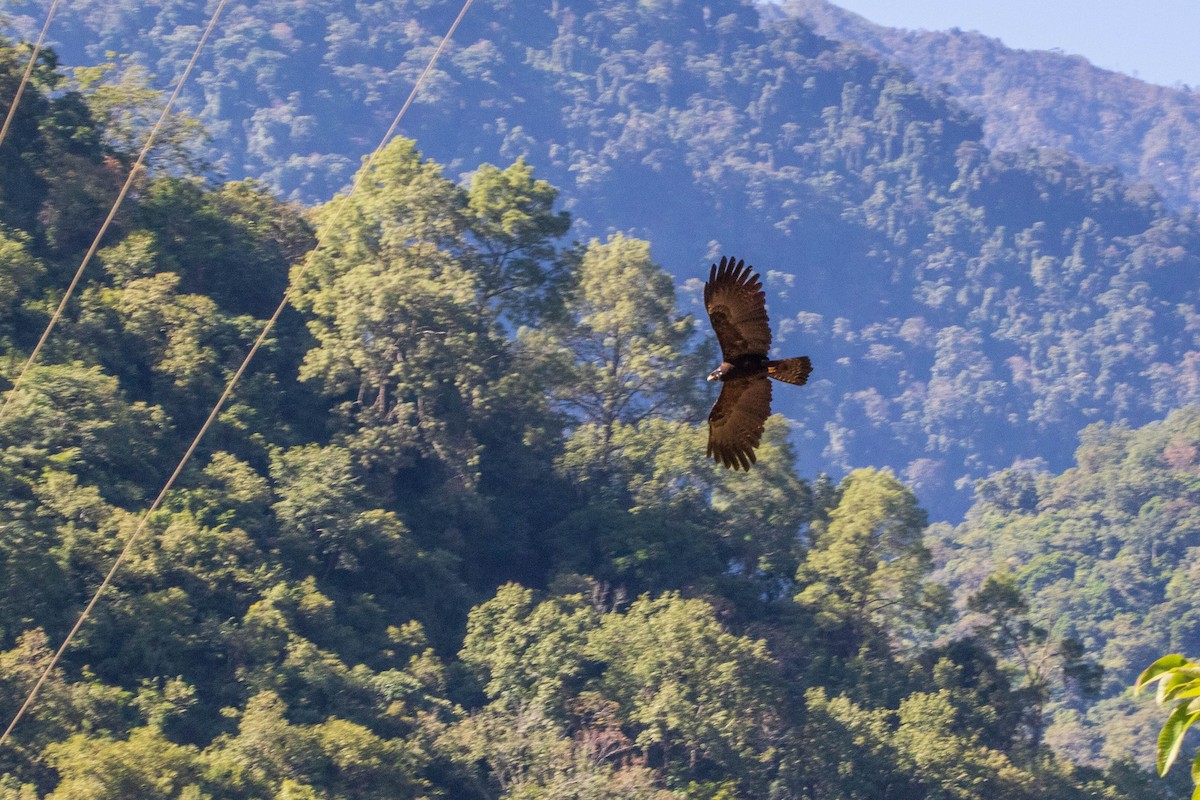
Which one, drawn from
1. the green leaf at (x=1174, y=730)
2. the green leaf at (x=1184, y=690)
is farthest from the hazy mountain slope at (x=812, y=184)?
the green leaf at (x=1184, y=690)

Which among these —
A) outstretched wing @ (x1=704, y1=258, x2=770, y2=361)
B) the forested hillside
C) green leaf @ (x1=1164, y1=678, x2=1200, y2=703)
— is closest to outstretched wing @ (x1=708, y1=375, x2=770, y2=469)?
outstretched wing @ (x1=704, y1=258, x2=770, y2=361)

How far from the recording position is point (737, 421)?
11664mm

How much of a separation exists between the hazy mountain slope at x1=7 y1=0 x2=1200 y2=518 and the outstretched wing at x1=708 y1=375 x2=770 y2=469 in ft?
451

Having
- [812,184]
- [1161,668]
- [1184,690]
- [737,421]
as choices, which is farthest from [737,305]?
[812,184]

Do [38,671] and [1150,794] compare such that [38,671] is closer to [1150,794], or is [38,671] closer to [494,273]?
[494,273]

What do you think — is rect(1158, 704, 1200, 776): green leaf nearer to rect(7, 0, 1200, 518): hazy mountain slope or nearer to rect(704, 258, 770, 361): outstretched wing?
rect(704, 258, 770, 361): outstretched wing

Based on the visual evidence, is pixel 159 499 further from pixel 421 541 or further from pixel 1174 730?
pixel 1174 730

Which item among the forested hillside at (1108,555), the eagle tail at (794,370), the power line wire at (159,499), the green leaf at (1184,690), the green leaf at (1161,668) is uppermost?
the forested hillside at (1108,555)

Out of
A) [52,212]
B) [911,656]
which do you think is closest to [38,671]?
[52,212]

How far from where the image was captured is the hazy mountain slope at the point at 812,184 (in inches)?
6309

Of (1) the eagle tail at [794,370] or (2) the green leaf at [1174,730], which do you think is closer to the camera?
(2) the green leaf at [1174,730]

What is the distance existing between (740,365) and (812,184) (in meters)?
178

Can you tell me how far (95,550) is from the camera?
98.4 ft

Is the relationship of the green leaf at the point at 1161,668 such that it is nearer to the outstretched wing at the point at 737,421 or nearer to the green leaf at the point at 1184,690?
the green leaf at the point at 1184,690
